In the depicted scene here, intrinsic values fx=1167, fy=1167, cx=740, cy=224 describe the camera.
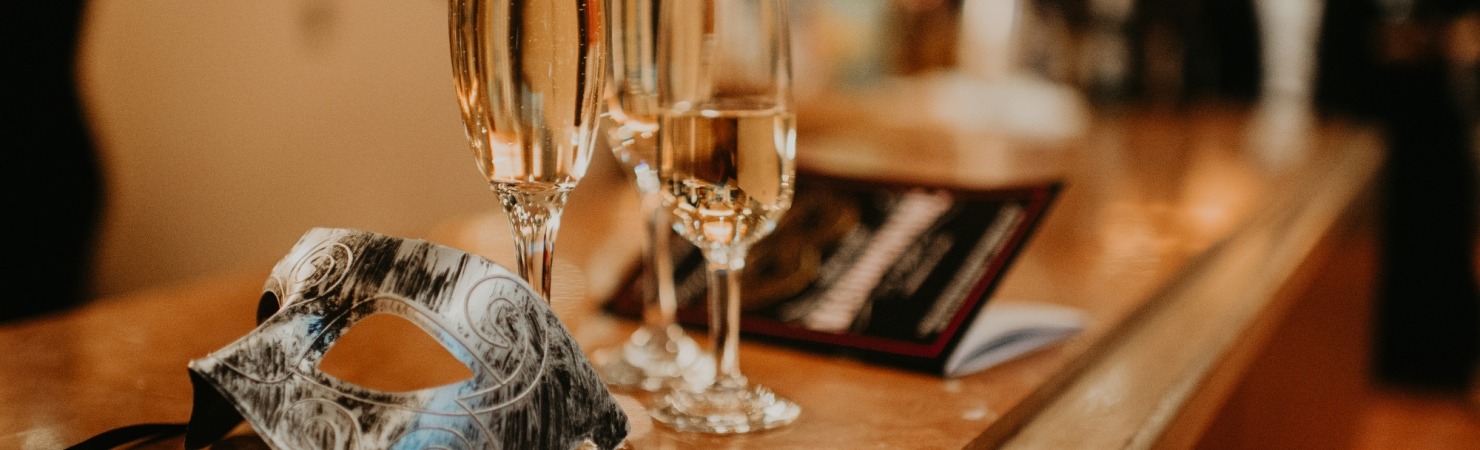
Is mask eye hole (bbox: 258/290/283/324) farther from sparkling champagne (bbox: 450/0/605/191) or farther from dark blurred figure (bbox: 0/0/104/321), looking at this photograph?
dark blurred figure (bbox: 0/0/104/321)

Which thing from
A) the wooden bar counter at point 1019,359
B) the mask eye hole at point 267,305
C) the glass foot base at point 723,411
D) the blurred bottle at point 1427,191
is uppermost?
the mask eye hole at point 267,305

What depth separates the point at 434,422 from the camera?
0.45m

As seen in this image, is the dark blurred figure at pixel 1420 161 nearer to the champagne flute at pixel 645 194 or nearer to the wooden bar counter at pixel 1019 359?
the wooden bar counter at pixel 1019 359

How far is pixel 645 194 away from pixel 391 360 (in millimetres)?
181

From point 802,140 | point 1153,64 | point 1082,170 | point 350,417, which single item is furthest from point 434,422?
point 1153,64

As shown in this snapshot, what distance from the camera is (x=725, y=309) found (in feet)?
1.91

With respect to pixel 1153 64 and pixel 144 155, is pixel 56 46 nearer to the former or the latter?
pixel 144 155

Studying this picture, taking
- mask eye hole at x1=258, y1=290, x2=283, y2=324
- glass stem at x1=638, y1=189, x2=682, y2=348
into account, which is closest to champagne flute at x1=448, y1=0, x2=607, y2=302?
mask eye hole at x1=258, y1=290, x2=283, y2=324

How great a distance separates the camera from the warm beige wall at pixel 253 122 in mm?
1970

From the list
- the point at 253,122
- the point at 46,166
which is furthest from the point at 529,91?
the point at 253,122

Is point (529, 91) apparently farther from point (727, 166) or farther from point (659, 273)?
point (659, 273)

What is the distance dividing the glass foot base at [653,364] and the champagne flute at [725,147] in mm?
49

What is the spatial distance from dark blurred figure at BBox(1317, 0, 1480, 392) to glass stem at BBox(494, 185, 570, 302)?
253 centimetres

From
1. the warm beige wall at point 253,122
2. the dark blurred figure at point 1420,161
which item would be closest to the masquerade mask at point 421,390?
the warm beige wall at point 253,122
